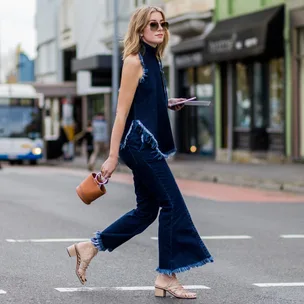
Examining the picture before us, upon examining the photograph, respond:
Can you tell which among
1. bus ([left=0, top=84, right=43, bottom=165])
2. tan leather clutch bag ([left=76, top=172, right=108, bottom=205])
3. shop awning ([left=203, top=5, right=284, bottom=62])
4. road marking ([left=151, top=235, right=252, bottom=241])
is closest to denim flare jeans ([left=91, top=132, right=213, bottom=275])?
tan leather clutch bag ([left=76, top=172, right=108, bottom=205])

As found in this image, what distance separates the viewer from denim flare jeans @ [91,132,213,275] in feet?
23.8

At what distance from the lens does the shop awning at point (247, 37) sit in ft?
90.8

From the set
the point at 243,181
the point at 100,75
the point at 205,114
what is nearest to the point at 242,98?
the point at 205,114

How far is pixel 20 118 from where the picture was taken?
3959 cm

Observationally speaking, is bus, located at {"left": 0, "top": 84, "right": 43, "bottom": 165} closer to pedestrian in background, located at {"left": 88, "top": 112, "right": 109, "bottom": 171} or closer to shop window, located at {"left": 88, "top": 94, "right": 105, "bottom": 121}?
pedestrian in background, located at {"left": 88, "top": 112, "right": 109, "bottom": 171}

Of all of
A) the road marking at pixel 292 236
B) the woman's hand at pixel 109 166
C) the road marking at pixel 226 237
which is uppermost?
the woman's hand at pixel 109 166

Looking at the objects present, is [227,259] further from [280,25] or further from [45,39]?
[45,39]

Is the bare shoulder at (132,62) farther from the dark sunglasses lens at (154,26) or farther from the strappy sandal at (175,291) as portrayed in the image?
the strappy sandal at (175,291)

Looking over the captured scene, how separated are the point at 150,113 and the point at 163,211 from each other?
66 cm

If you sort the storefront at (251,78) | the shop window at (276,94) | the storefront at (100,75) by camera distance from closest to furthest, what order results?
1. the storefront at (251,78)
2. the shop window at (276,94)
3. the storefront at (100,75)

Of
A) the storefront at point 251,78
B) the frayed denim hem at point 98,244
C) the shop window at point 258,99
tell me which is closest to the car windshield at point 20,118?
the storefront at point 251,78

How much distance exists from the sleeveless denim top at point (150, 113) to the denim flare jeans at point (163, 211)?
0.04 metres

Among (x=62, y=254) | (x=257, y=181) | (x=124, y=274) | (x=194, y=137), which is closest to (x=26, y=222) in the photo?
(x=62, y=254)

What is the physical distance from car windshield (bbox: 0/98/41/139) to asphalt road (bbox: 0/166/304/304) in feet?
75.3
